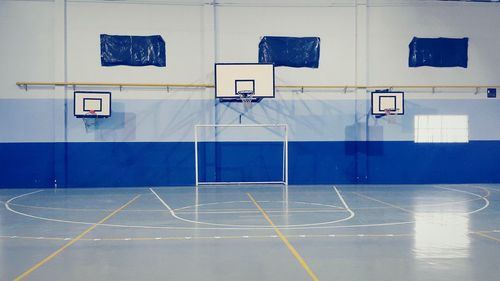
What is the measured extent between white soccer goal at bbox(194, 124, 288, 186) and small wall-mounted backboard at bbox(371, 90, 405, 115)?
3.61 meters

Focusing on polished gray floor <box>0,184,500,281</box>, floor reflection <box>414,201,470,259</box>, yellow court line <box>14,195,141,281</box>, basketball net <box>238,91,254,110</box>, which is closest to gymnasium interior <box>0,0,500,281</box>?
basketball net <box>238,91,254,110</box>

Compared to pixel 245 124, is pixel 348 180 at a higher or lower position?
lower

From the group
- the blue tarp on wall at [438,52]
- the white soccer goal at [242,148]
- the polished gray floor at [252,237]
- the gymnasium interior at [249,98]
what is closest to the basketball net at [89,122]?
the gymnasium interior at [249,98]

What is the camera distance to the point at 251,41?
19.0 metres

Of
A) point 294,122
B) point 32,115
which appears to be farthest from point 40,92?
point 294,122

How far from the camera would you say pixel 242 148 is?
62.2 feet

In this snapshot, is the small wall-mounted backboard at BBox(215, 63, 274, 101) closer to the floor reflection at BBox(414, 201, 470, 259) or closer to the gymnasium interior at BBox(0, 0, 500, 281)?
the gymnasium interior at BBox(0, 0, 500, 281)

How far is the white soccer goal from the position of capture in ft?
61.5

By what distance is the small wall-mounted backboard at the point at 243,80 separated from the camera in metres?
17.5

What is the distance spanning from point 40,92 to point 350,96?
11768mm

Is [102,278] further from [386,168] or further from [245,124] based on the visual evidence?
[386,168]

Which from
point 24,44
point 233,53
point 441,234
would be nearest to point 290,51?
point 233,53

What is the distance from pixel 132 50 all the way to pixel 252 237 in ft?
40.6

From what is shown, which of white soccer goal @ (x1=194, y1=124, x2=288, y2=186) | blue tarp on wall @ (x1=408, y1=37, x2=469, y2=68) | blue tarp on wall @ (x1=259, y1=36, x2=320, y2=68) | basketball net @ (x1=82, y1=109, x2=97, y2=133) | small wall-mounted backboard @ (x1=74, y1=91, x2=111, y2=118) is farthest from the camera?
blue tarp on wall @ (x1=408, y1=37, x2=469, y2=68)
